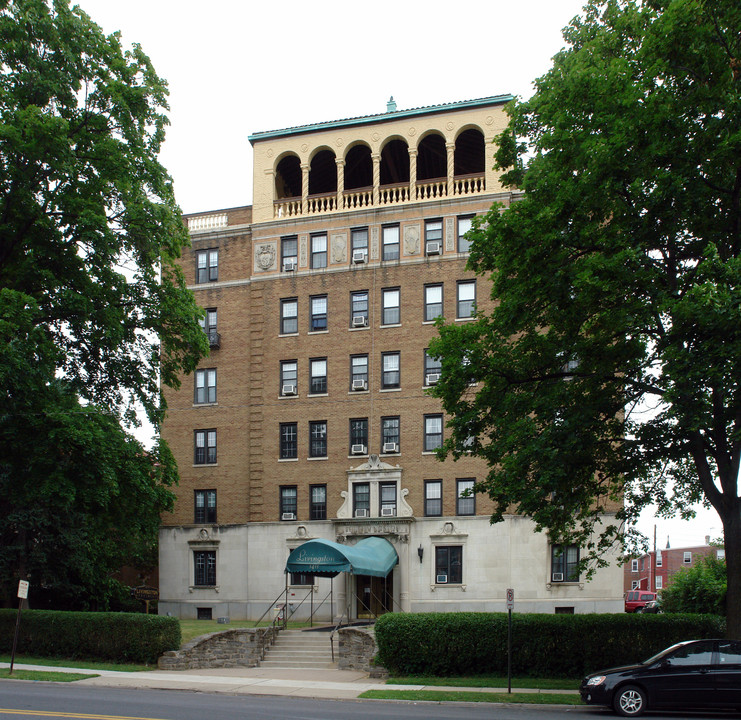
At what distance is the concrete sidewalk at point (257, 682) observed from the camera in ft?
74.9

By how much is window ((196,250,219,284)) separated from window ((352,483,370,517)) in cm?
1307

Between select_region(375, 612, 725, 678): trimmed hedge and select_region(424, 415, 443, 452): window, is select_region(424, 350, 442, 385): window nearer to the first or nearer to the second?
select_region(424, 415, 443, 452): window

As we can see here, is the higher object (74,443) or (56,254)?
(56,254)

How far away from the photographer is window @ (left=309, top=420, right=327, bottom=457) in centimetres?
4200

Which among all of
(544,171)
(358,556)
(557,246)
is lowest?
(358,556)

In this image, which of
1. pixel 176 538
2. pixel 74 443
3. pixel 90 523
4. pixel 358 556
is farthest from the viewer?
pixel 176 538

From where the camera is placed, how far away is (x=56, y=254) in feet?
94.5

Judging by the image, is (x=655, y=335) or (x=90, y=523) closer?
(x=655, y=335)

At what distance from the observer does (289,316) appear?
43.5 meters

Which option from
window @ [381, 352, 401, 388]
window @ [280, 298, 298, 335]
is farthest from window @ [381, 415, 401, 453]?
window @ [280, 298, 298, 335]

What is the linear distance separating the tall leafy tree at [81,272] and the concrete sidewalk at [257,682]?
208 inches

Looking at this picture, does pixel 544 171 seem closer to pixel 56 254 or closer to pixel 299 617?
pixel 56 254

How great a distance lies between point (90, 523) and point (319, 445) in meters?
11.0

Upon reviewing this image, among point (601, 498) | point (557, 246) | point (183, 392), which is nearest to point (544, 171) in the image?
point (557, 246)
